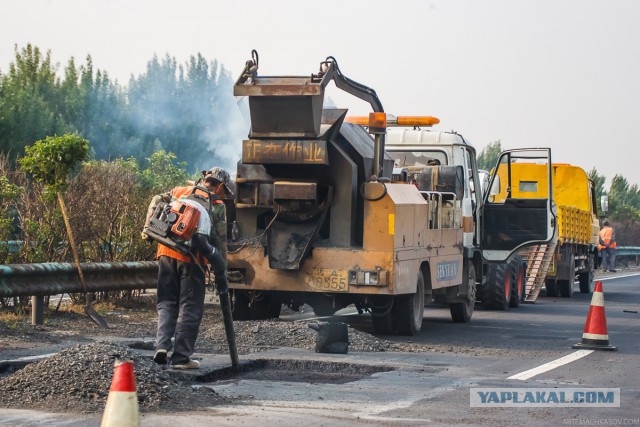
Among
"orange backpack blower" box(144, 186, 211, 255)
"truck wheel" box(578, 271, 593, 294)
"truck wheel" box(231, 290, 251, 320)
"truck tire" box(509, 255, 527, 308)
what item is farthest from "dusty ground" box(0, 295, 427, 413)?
"truck wheel" box(578, 271, 593, 294)

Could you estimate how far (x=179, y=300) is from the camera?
10.7 meters

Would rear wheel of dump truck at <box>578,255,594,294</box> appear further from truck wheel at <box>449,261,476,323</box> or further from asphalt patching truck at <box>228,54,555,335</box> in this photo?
asphalt patching truck at <box>228,54,555,335</box>

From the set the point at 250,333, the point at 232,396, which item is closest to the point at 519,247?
the point at 250,333

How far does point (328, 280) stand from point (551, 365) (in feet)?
10.7

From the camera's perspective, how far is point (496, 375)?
1088 centimetres

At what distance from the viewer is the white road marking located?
35.4ft

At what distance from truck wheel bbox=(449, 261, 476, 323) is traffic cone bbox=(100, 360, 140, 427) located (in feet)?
41.5

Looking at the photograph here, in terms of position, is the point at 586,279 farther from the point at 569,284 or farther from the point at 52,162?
the point at 52,162

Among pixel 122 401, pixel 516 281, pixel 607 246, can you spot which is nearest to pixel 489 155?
pixel 607 246

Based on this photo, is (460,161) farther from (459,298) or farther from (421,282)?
(421,282)

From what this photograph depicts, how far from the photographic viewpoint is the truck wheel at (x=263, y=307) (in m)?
15.2

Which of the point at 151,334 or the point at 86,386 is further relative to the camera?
the point at 151,334

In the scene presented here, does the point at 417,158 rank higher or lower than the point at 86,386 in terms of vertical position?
higher

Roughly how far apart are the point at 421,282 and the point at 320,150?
2598mm
